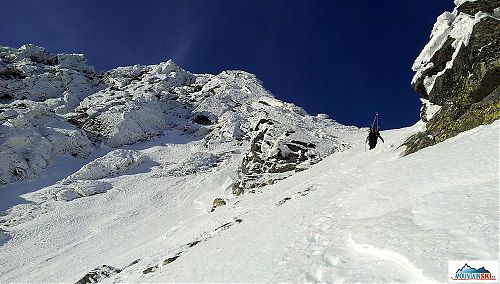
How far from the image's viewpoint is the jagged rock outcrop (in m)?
17.1

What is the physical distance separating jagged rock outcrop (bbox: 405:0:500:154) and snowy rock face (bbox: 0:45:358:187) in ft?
49.7

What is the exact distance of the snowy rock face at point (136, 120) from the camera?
41500 millimetres

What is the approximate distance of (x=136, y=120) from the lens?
72375 mm

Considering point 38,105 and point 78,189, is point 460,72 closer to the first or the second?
point 78,189

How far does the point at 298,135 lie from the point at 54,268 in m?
24.0

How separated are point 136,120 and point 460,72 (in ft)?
200

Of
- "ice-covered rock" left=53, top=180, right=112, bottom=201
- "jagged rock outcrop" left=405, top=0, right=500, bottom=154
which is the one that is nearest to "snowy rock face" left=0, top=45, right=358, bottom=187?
→ "ice-covered rock" left=53, top=180, right=112, bottom=201

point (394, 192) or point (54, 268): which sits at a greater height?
point (394, 192)

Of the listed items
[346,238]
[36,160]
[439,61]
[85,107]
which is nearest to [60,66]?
[85,107]

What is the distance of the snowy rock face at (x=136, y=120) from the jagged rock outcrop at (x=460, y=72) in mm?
15161

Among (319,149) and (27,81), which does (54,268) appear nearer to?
(319,149)

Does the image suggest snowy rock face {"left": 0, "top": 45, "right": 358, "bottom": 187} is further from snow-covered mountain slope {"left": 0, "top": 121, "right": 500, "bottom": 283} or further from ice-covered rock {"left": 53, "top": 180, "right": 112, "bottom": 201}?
snow-covered mountain slope {"left": 0, "top": 121, "right": 500, "bottom": 283}

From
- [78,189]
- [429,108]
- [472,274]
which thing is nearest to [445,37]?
[429,108]

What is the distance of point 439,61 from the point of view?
21109mm
